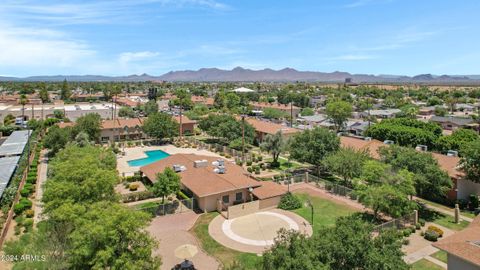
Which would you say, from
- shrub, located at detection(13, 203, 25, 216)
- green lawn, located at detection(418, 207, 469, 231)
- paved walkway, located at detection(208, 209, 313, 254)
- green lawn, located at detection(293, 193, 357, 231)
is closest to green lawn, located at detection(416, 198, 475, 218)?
green lawn, located at detection(418, 207, 469, 231)

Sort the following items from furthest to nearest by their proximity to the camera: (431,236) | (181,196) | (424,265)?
(181,196), (431,236), (424,265)

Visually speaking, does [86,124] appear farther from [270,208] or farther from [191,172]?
[270,208]

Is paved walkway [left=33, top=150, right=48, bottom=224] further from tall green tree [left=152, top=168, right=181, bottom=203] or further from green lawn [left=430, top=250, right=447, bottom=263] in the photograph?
green lawn [left=430, top=250, right=447, bottom=263]

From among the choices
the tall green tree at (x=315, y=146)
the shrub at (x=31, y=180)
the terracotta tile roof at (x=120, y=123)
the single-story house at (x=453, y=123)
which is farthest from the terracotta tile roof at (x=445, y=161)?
the terracotta tile roof at (x=120, y=123)

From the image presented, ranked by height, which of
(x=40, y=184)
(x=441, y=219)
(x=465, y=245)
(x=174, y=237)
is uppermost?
(x=465, y=245)

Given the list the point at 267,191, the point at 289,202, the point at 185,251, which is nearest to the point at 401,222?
the point at 289,202

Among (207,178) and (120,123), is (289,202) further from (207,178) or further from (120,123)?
(120,123)
